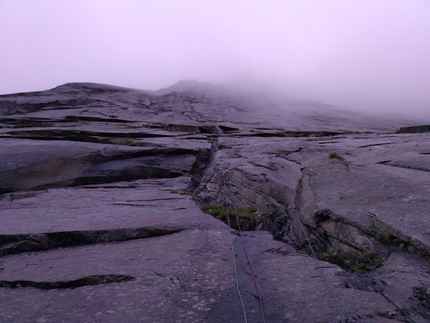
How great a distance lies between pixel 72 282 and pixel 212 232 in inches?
126

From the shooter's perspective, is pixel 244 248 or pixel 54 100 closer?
pixel 244 248

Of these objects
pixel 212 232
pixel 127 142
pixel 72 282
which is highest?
pixel 127 142

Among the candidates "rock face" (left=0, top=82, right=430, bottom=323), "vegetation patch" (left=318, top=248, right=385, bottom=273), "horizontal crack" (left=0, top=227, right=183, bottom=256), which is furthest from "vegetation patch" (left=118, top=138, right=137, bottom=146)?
"vegetation patch" (left=318, top=248, right=385, bottom=273)

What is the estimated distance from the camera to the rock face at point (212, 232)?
5172 mm

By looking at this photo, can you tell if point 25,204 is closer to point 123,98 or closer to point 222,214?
point 222,214

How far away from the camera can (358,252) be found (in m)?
6.81

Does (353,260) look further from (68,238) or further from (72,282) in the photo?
(68,238)

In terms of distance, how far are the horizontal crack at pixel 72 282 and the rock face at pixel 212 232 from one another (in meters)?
0.02

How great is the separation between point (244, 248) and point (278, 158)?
7.72m

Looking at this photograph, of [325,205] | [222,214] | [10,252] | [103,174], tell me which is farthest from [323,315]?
[103,174]

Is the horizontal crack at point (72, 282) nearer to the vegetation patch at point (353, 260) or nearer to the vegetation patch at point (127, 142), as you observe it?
the vegetation patch at point (353, 260)

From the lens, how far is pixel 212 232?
26.2ft

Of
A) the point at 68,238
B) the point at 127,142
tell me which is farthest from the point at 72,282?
the point at 127,142

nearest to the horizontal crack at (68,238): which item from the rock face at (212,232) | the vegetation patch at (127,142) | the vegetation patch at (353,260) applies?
the rock face at (212,232)
